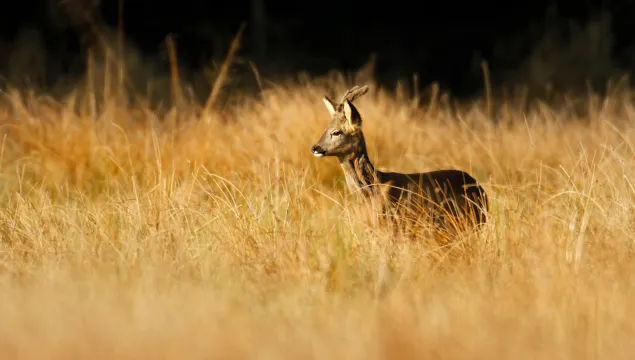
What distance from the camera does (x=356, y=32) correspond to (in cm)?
1547

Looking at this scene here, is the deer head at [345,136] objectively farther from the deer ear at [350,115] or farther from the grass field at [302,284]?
the grass field at [302,284]

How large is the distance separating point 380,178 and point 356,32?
10891 millimetres

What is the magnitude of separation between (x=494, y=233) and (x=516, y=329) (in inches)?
49.4

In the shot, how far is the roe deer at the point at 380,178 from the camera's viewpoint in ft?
15.3

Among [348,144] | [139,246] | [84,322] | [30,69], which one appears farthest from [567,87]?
[84,322]

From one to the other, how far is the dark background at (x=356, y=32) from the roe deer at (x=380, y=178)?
873 cm

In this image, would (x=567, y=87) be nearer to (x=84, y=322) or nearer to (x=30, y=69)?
(x=30, y=69)

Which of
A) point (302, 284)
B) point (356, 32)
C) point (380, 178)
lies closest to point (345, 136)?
point (380, 178)

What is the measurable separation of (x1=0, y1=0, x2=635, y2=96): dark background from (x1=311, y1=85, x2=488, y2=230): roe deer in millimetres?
8729

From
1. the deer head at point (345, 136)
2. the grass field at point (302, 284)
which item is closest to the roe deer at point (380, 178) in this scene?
the deer head at point (345, 136)

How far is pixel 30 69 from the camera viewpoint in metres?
12.9

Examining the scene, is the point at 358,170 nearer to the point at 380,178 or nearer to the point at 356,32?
the point at 380,178

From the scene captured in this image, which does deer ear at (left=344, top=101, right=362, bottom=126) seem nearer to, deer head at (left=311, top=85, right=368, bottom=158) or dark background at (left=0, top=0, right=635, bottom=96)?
deer head at (left=311, top=85, right=368, bottom=158)

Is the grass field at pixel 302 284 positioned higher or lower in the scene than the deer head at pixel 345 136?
lower
